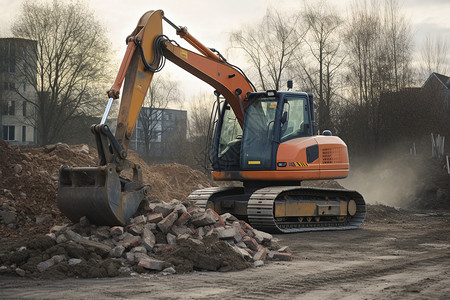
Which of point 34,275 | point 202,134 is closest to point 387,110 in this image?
point 202,134

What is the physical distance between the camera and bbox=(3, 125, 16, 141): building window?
168 ft

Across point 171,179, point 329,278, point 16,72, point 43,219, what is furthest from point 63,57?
point 329,278

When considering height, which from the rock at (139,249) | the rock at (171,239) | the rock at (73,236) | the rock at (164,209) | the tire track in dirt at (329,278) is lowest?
the tire track in dirt at (329,278)

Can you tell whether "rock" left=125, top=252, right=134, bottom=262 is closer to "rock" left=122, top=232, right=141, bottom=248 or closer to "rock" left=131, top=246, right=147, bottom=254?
A: "rock" left=131, top=246, right=147, bottom=254

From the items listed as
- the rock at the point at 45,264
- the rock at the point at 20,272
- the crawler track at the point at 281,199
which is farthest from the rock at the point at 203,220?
the crawler track at the point at 281,199

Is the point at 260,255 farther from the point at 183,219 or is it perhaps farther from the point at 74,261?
the point at 74,261

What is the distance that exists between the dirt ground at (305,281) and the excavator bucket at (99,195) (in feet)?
5.96

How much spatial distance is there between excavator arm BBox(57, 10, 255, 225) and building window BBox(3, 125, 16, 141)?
42.7 meters

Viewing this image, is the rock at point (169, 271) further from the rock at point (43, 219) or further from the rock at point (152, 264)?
the rock at point (43, 219)

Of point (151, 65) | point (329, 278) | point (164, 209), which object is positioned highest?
point (151, 65)

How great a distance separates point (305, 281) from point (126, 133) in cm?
432

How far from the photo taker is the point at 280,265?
8.34m

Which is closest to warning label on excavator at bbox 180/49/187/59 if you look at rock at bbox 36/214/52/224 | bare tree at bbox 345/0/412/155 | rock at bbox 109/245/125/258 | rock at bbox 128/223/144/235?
rock at bbox 128/223/144/235

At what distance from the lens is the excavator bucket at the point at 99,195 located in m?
8.78
